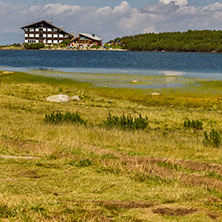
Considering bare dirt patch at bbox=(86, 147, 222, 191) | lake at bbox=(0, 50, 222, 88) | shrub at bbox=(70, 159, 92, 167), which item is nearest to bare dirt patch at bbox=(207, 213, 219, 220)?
bare dirt patch at bbox=(86, 147, 222, 191)

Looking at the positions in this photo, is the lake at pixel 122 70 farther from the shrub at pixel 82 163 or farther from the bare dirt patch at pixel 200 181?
the bare dirt patch at pixel 200 181

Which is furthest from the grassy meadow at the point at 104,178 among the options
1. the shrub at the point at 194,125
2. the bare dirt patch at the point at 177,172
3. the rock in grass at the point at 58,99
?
the rock in grass at the point at 58,99

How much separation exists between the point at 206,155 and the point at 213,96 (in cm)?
2309

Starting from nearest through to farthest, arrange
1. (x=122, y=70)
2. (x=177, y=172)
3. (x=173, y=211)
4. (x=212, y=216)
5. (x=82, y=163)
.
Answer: (x=212, y=216) < (x=173, y=211) < (x=177, y=172) < (x=82, y=163) < (x=122, y=70)

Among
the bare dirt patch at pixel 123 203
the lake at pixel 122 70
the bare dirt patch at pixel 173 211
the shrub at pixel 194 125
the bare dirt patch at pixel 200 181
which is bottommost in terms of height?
the shrub at pixel 194 125

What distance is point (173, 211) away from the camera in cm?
521

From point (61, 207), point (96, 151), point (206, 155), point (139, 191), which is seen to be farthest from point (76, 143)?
point (61, 207)

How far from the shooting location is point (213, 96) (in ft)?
107

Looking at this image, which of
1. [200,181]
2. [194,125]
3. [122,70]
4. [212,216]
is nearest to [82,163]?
[200,181]

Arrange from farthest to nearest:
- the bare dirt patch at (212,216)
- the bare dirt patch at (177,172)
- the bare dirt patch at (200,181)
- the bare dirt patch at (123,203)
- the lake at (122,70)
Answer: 1. the lake at (122,70)
2. the bare dirt patch at (177,172)
3. the bare dirt patch at (200,181)
4. the bare dirt patch at (123,203)
5. the bare dirt patch at (212,216)

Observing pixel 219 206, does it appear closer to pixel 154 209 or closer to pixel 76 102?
pixel 154 209

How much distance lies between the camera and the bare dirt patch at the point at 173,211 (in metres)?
5.11

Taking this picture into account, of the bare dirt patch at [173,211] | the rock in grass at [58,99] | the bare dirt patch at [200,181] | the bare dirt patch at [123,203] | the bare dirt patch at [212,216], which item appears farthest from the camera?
the rock in grass at [58,99]

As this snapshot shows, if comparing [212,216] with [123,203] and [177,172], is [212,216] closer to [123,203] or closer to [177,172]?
[123,203]
